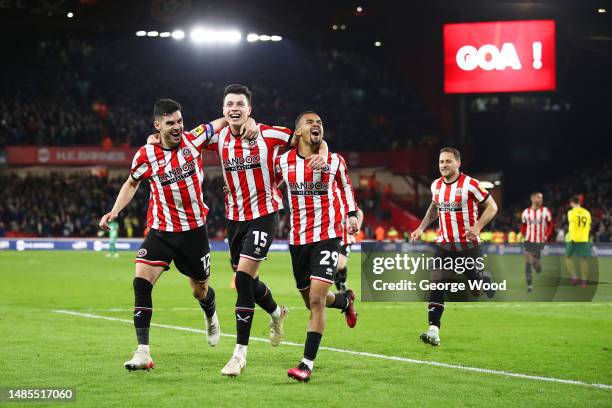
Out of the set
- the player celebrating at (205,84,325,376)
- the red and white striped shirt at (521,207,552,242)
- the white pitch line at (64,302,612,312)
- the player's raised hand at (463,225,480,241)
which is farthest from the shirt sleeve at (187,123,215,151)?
the red and white striped shirt at (521,207,552,242)

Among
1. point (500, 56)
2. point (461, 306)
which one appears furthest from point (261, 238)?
point (500, 56)

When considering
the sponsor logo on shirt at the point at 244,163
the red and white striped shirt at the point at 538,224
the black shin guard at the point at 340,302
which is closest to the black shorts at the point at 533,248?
the red and white striped shirt at the point at 538,224

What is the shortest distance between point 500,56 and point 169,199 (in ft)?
113

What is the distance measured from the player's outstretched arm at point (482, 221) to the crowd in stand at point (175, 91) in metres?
37.1

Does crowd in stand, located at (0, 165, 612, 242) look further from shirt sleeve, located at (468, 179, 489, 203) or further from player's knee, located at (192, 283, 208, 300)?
player's knee, located at (192, 283, 208, 300)

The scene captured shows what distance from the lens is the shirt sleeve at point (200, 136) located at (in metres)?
9.58

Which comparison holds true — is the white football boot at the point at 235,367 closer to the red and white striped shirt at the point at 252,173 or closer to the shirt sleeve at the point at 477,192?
the red and white striped shirt at the point at 252,173

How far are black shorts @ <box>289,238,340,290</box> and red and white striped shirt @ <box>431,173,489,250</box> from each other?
10.4ft

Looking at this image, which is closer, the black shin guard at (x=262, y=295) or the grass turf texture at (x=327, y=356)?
the grass turf texture at (x=327, y=356)

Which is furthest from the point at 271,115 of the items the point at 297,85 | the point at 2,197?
the point at 2,197

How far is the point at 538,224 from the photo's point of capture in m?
21.8

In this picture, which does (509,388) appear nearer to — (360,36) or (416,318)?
(416,318)

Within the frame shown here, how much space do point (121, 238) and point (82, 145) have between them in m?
5.52

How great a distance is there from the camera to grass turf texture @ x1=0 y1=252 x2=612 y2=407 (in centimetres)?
788
